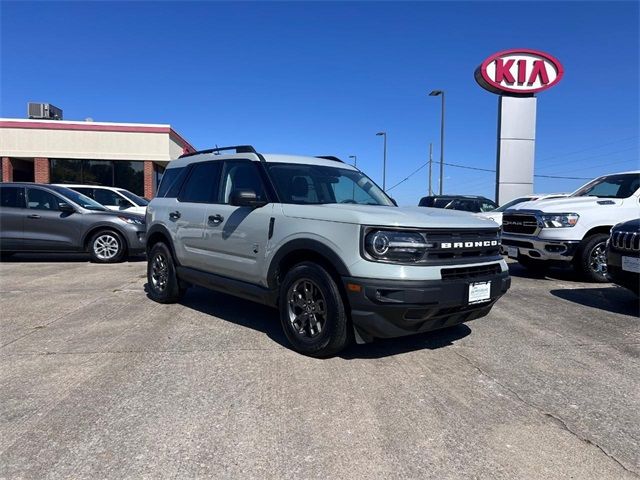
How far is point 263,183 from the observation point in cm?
481

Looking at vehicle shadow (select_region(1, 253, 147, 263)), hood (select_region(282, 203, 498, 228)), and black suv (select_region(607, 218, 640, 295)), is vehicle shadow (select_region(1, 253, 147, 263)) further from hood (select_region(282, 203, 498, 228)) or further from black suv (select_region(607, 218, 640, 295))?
black suv (select_region(607, 218, 640, 295))

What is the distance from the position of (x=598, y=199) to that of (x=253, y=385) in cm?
738

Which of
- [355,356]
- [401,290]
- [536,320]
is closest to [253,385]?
[355,356]

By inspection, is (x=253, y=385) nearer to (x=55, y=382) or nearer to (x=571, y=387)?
(x=55, y=382)

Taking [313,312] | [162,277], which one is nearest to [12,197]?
[162,277]

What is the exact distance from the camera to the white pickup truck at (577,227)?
310 inches

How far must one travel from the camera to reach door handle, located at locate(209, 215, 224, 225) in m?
5.16

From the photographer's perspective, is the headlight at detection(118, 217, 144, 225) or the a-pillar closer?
the headlight at detection(118, 217, 144, 225)

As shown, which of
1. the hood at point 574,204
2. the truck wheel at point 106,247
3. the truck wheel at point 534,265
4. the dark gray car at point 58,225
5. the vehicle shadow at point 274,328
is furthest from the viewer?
the truck wheel at point 106,247

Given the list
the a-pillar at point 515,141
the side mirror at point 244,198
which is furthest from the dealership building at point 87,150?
the side mirror at point 244,198

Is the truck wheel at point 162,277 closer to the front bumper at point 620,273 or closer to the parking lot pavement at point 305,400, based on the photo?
the parking lot pavement at point 305,400

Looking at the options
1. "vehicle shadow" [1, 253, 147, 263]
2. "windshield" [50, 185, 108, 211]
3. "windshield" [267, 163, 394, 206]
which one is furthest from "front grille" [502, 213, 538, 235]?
"windshield" [50, 185, 108, 211]

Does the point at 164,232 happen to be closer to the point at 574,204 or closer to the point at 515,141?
the point at 574,204

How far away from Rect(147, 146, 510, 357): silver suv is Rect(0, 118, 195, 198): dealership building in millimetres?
19913
